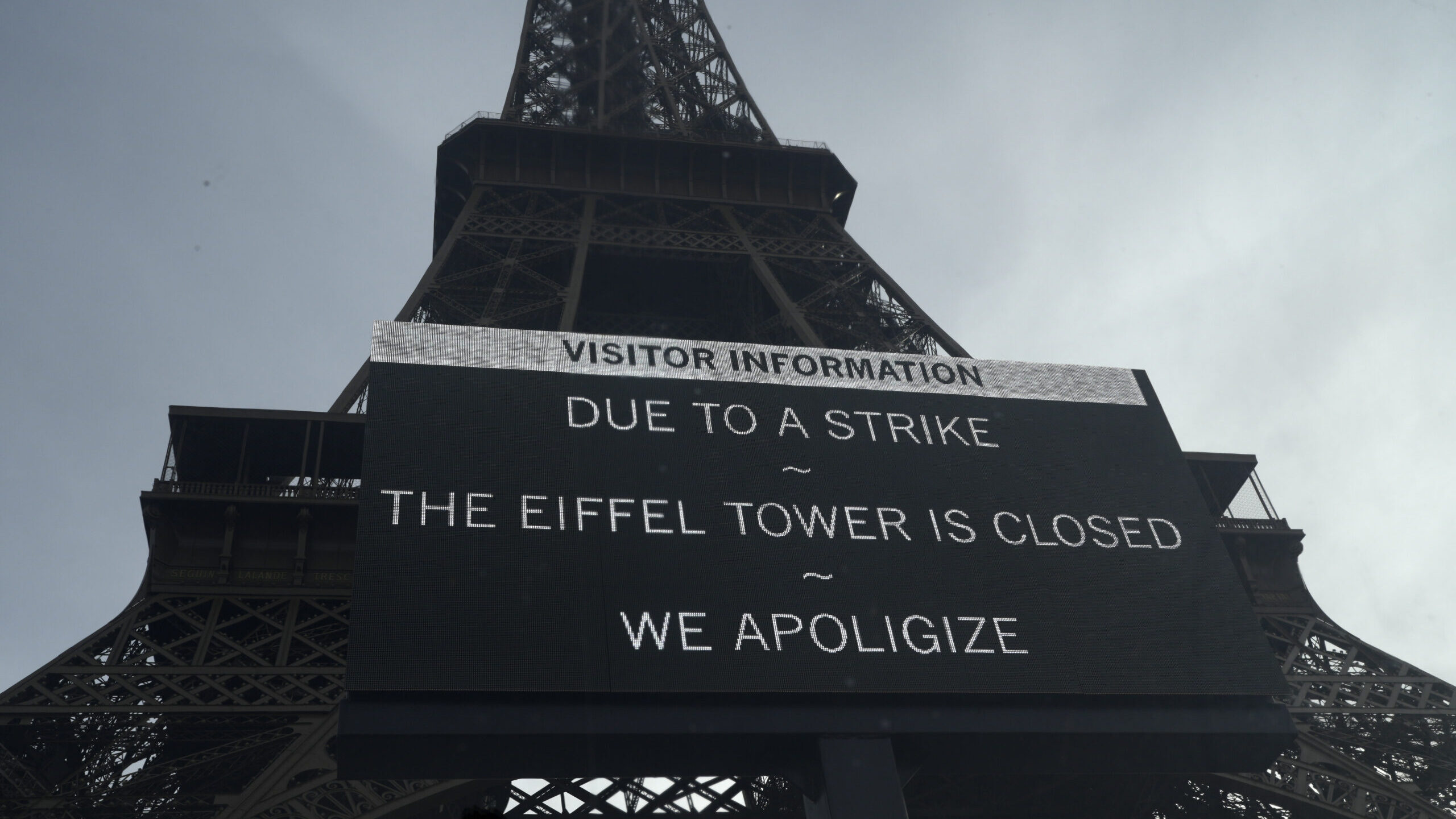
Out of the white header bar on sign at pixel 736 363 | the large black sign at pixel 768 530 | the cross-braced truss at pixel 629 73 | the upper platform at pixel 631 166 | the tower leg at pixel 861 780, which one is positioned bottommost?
the tower leg at pixel 861 780

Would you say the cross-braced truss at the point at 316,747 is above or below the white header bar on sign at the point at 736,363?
below

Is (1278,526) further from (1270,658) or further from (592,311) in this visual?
(592,311)

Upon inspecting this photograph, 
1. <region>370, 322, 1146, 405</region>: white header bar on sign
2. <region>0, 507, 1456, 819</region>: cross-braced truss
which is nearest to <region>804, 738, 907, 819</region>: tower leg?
<region>370, 322, 1146, 405</region>: white header bar on sign

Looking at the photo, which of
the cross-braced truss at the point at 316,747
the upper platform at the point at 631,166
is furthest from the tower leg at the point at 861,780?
the upper platform at the point at 631,166

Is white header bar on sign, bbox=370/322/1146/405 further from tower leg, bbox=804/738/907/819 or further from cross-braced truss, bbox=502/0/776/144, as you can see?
cross-braced truss, bbox=502/0/776/144

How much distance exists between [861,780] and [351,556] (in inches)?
450

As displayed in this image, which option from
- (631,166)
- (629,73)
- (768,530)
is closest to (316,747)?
(768,530)

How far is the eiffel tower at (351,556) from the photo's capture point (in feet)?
52.3

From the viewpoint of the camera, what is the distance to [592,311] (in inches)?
1233

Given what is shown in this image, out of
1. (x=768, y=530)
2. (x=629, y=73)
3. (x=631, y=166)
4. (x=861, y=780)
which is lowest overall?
(x=861, y=780)

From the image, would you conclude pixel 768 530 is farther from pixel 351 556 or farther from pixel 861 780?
pixel 351 556

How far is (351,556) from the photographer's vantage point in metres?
19.6

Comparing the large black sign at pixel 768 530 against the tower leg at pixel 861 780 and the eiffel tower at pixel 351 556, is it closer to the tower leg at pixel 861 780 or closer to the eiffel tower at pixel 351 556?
the tower leg at pixel 861 780

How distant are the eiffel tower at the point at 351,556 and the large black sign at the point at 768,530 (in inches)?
105
